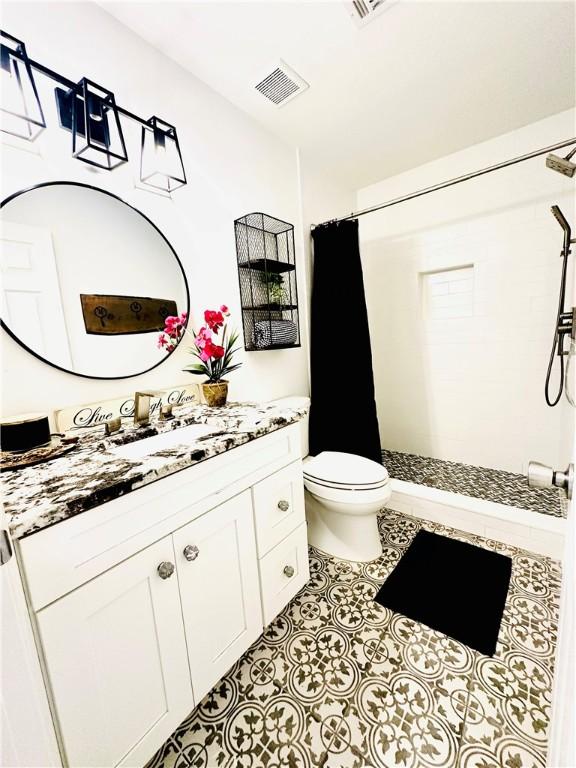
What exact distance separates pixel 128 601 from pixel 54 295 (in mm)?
1001

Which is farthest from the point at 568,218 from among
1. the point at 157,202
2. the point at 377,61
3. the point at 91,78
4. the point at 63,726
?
the point at 63,726

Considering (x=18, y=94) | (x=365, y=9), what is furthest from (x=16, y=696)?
(x=365, y=9)

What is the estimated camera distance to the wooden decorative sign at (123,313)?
45.5 inches

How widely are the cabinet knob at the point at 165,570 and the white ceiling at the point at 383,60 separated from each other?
6.42ft

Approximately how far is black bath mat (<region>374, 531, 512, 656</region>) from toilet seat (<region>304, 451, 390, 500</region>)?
448mm

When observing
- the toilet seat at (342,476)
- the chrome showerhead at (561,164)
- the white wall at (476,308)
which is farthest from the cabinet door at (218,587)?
the white wall at (476,308)

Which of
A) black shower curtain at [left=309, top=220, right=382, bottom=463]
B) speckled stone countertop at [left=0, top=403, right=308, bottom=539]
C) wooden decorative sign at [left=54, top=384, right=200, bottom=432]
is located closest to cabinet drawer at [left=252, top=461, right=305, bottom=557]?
speckled stone countertop at [left=0, top=403, right=308, bottom=539]

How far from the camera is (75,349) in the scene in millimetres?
1104

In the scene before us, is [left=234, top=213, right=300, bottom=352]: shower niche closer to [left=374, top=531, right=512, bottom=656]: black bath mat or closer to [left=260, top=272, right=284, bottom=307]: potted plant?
[left=260, top=272, right=284, bottom=307]: potted plant

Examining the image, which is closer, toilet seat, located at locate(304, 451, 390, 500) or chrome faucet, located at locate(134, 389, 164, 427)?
chrome faucet, located at locate(134, 389, 164, 427)

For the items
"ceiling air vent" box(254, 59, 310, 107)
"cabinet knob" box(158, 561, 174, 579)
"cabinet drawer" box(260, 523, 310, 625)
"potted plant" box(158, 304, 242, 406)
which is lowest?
"cabinet drawer" box(260, 523, 310, 625)

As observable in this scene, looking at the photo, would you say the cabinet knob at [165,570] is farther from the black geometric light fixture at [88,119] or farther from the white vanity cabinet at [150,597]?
the black geometric light fixture at [88,119]

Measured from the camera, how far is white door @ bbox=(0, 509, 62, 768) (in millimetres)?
409

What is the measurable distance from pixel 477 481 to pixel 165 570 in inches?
86.8
